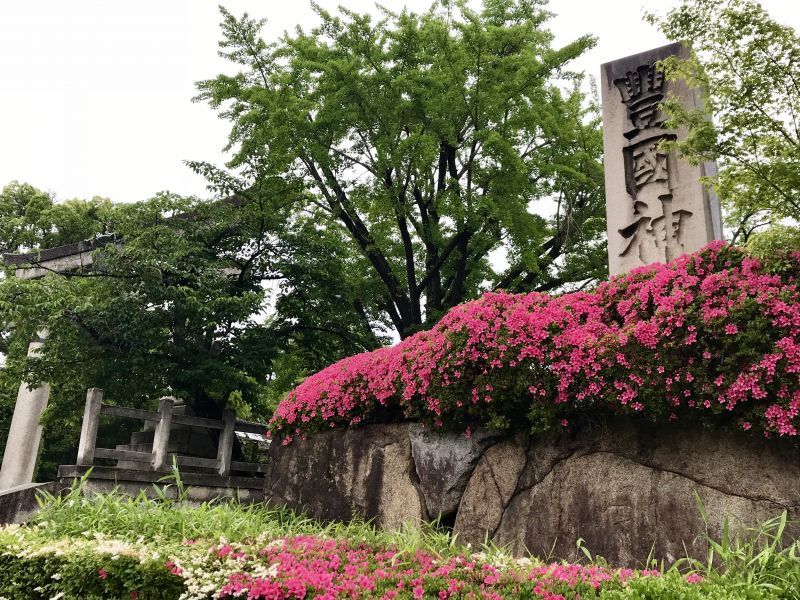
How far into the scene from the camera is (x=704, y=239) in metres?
7.73

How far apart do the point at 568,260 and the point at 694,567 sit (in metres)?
11.0

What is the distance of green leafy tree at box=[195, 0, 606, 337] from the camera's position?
505 inches

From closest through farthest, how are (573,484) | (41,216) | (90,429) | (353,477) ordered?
1. (573,484)
2. (353,477)
3. (90,429)
4. (41,216)

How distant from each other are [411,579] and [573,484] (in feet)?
7.15

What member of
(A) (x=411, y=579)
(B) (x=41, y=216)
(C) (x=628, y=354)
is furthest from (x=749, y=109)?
(B) (x=41, y=216)

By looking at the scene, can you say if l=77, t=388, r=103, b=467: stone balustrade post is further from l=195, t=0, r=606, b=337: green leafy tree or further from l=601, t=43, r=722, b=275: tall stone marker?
l=601, t=43, r=722, b=275: tall stone marker

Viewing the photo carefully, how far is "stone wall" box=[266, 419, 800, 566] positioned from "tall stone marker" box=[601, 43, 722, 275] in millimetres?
3088

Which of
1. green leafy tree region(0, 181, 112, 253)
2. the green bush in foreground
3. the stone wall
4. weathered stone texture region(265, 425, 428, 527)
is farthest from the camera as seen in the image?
green leafy tree region(0, 181, 112, 253)

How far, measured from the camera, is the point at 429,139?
1260 cm

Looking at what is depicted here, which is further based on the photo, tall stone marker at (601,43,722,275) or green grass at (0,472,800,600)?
tall stone marker at (601,43,722,275)

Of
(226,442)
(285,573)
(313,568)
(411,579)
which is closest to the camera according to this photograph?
(411,579)

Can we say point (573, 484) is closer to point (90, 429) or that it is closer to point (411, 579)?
point (411, 579)

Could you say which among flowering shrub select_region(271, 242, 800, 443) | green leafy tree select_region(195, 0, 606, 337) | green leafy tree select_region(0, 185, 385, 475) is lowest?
flowering shrub select_region(271, 242, 800, 443)

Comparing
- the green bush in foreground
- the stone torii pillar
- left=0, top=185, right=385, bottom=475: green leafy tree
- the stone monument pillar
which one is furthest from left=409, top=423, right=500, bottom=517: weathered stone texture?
the stone monument pillar
